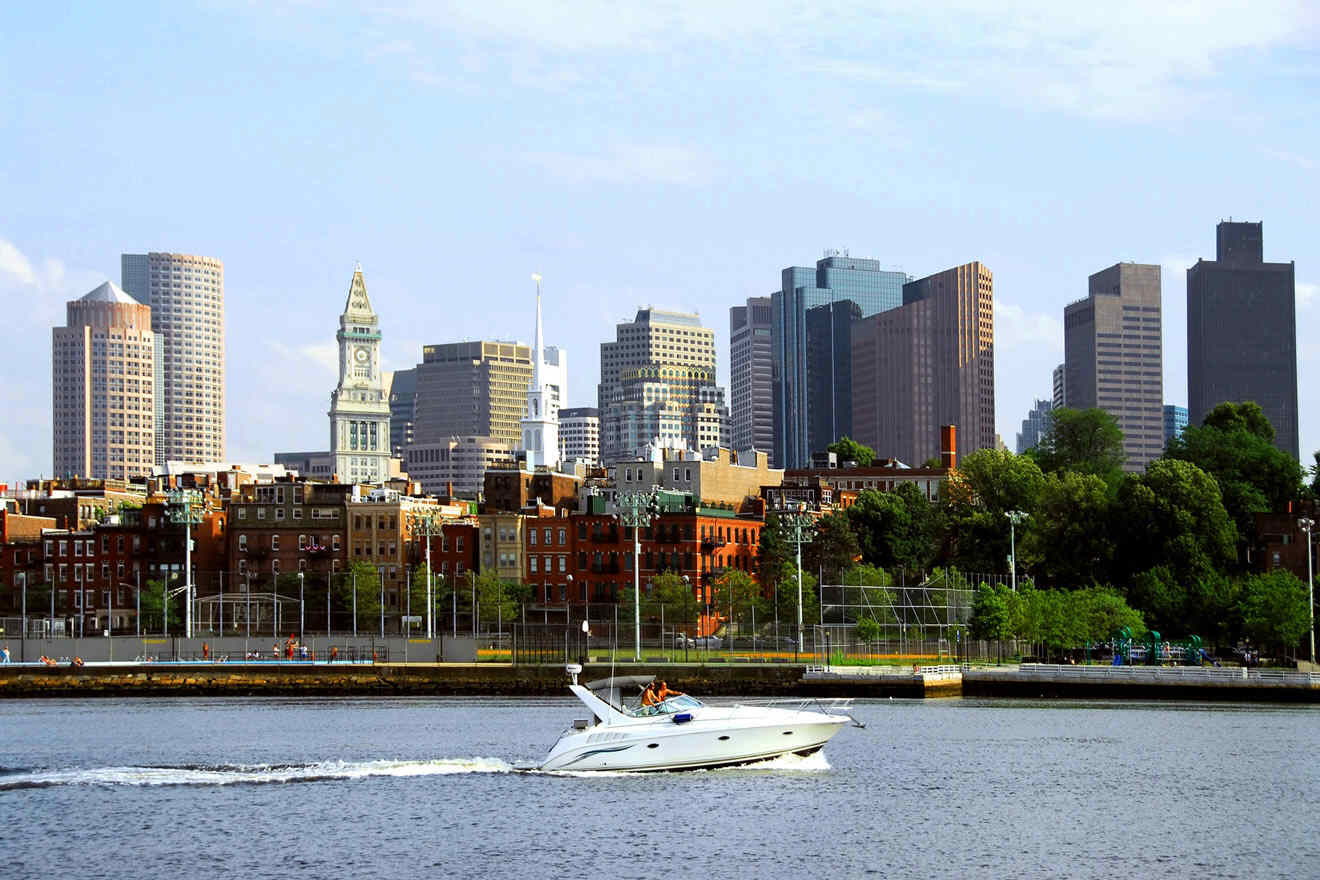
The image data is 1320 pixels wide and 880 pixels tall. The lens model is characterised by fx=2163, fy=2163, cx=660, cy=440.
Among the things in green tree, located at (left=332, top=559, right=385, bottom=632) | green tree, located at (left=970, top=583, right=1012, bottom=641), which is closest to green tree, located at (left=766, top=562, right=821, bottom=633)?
green tree, located at (left=970, top=583, right=1012, bottom=641)

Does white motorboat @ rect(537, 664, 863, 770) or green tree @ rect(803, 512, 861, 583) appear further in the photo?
green tree @ rect(803, 512, 861, 583)

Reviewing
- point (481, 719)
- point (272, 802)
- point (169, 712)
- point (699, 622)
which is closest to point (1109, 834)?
point (272, 802)

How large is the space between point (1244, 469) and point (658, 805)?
11577cm

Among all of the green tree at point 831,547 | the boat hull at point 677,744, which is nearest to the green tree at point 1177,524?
the green tree at point 831,547

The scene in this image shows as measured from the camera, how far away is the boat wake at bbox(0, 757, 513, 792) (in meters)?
72.9

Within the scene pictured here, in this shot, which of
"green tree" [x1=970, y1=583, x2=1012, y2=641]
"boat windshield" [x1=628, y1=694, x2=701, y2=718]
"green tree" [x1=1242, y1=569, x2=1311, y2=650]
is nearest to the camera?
"boat windshield" [x1=628, y1=694, x2=701, y2=718]

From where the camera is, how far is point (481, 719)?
10056 centimetres

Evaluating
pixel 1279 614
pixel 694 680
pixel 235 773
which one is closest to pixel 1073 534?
pixel 1279 614

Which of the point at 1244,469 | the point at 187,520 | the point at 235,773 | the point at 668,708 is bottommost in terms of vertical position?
the point at 235,773

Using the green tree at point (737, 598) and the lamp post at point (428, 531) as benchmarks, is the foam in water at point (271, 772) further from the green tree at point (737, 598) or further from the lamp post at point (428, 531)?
the green tree at point (737, 598)

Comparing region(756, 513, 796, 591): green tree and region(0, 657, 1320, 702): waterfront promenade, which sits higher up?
region(756, 513, 796, 591): green tree

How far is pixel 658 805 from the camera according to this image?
65.9m

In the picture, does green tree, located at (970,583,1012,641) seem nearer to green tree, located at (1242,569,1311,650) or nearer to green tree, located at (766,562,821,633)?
green tree, located at (1242,569,1311,650)

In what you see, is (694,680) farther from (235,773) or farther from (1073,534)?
(1073,534)
